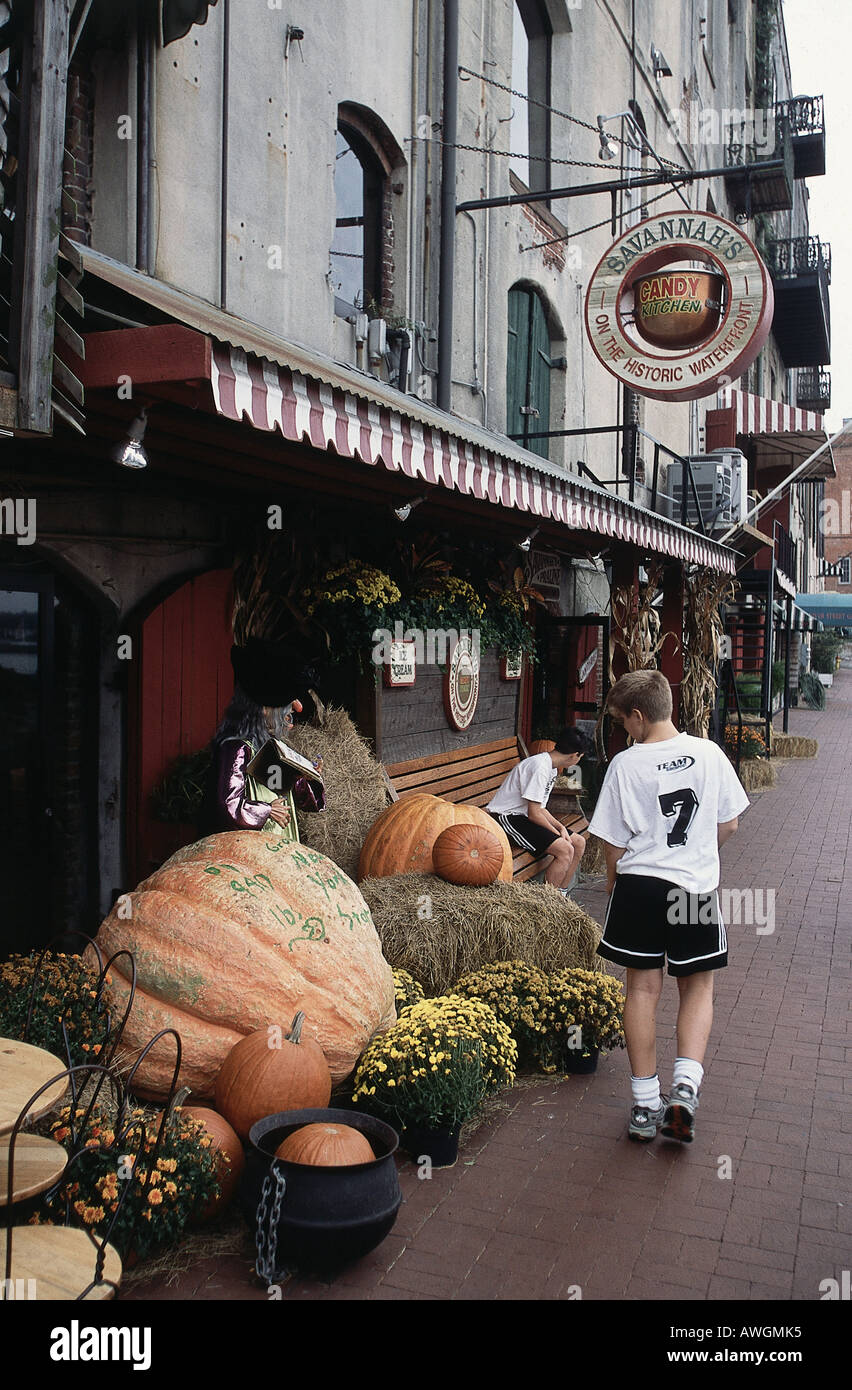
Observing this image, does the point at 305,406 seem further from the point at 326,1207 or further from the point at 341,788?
the point at 341,788

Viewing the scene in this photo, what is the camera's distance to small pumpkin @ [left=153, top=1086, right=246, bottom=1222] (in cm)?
382

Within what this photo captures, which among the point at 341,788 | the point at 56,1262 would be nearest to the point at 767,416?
the point at 341,788

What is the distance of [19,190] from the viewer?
3.45 metres

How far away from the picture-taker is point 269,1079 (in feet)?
13.5

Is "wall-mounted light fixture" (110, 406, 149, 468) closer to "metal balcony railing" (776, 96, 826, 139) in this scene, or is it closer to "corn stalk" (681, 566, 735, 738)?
"corn stalk" (681, 566, 735, 738)

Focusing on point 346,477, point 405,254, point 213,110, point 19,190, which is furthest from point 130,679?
point 405,254

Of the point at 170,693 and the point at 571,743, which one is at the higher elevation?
the point at 170,693

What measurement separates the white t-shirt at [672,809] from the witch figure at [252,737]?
1582mm

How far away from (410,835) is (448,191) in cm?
634

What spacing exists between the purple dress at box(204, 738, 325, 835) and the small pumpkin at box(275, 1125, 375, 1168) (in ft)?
5.51

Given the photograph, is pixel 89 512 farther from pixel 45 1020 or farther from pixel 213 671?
pixel 45 1020

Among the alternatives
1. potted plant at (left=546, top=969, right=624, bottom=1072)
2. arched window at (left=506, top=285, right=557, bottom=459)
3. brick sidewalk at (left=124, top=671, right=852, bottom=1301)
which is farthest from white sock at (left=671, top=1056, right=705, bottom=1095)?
arched window at (left=506, top=285, right=557, bottom=459)

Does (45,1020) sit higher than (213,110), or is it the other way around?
(213,110)

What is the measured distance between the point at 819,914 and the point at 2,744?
20.8ft
